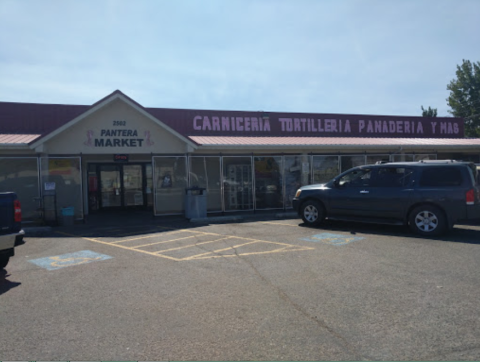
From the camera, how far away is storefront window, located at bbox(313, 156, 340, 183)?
55.4ft

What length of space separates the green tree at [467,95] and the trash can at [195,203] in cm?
3410

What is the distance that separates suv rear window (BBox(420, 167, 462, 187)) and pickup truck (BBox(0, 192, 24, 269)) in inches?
359

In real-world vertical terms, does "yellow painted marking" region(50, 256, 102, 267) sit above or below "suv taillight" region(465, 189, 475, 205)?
below

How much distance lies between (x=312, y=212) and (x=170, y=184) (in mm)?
6291

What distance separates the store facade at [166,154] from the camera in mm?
13672

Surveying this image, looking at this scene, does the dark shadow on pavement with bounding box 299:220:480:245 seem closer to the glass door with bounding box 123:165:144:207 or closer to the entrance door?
the entrance door

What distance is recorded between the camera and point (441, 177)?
975 centimetres

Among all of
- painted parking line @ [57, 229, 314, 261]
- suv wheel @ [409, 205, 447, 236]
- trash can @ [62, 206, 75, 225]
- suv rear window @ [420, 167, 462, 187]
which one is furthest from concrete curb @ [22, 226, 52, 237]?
suv rear window @ [420, 167, 462, 187]

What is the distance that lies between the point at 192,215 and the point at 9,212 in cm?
781

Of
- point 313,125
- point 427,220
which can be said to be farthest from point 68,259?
point 313,125

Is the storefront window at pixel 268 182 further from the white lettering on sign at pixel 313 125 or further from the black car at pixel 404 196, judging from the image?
the black car at pixel 404 196

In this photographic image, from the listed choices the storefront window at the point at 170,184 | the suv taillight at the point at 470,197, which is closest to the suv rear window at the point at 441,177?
the suv taillight at the point at 470,197

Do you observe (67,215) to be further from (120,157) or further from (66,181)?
(120,157)

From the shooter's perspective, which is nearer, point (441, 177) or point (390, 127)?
point (441, 177)
